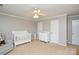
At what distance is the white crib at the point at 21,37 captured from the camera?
1962mm

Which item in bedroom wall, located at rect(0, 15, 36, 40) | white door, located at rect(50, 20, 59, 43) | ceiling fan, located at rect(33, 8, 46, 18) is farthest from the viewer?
white door, located at rect(50, 20, 59, 43)

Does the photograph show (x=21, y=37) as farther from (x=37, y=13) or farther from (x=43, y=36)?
(x=37, y=13)

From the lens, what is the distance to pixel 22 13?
1.95 metres

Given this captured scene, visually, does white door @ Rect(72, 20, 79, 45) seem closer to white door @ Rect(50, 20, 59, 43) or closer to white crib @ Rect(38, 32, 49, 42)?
white door @ Rect(50, 20, 59, 43)

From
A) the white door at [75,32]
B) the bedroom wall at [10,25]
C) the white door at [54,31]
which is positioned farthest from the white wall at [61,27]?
the bedroom wall at [10,25]

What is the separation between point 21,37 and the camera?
2.05m

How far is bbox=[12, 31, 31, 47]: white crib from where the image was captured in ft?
6.44

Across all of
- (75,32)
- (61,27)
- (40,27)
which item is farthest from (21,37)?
(75,32)

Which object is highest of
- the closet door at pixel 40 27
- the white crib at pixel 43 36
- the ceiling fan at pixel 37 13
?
the ceiling fan at pixel 37 13

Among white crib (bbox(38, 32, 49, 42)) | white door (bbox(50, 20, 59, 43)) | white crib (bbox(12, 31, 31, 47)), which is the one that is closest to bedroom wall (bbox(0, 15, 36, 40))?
white crib (bbox(12, 31, 31, 47))

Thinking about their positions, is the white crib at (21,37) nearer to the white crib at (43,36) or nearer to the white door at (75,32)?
the white crib at (43,36)
